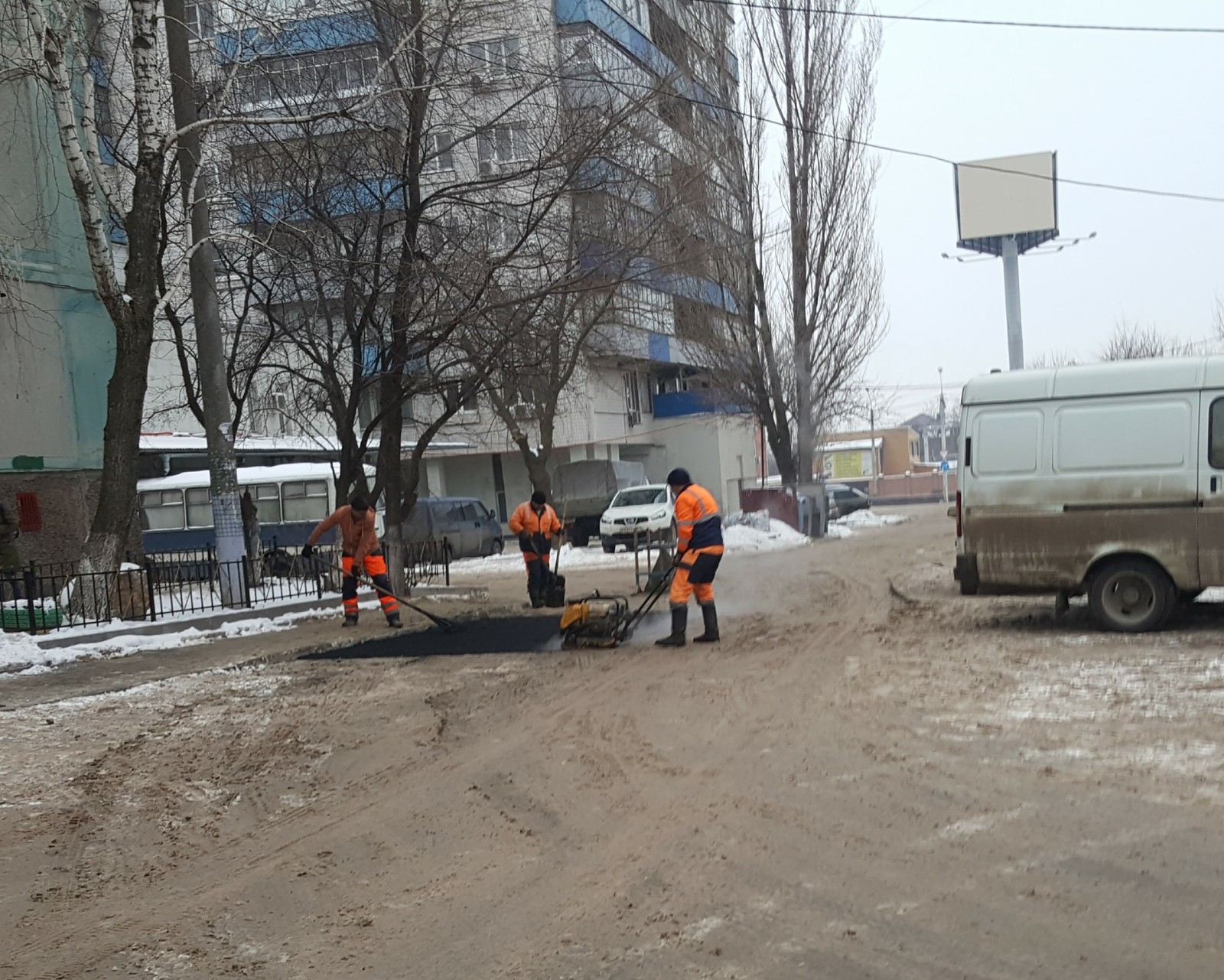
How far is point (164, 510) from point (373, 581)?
22.4 meters

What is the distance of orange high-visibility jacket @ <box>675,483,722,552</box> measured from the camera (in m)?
12.5

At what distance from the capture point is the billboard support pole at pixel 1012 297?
55.6 metres

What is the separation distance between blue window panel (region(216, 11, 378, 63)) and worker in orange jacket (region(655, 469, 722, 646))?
7.89 metres

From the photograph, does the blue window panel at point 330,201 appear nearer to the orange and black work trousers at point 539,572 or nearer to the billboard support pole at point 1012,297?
the orange and black work trousers at point 539,572

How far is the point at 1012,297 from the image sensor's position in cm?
6231

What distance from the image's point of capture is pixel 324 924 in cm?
494

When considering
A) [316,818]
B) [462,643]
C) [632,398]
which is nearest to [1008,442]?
[462,643]

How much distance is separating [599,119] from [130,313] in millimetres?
6299

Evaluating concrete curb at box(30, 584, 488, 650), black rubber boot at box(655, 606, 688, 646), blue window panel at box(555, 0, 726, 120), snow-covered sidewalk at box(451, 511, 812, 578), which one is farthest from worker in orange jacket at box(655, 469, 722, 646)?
snow-covered sidewalk at box(451, 511, 812, 578)

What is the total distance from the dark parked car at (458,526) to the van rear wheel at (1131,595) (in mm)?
21965

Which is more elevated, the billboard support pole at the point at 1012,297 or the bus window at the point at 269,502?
the billboard support pole at the point at 1012,297

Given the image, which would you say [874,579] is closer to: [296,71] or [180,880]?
[296,71]

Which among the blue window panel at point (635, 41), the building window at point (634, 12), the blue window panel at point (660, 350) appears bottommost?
the blue window panel at point (660, 350)

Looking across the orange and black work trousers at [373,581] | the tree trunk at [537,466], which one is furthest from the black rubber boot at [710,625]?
the tree trunk at [537,466]
